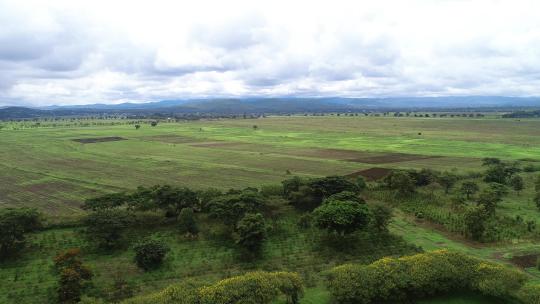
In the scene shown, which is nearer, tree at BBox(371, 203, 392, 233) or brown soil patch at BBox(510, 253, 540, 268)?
brown soil patch at BBox(510, 253, 540, 268)

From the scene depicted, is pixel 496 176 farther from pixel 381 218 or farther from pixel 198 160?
pixel 198 160

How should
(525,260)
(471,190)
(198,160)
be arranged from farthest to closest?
(198,160)
(471,190)
(525,260)

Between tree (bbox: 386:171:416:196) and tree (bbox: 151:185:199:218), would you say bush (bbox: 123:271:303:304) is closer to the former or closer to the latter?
tree (bbox: 151:185:199:218)

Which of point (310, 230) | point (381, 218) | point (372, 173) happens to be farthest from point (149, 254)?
point (372, 173)

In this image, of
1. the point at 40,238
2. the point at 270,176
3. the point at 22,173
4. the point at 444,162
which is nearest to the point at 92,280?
the point at 40,238

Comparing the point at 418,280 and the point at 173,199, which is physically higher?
the point at 173,199

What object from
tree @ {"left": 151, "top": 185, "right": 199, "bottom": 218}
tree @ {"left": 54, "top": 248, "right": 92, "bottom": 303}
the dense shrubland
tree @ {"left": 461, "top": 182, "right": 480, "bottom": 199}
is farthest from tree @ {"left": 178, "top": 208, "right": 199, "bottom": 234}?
tree @ {"left": 461, "top": 182, "right": 480, "bottom": 199}
